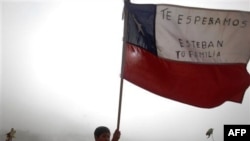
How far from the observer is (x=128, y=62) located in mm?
1466

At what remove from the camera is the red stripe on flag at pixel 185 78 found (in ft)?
4.82

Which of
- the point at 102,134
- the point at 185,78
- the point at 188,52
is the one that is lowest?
the point at 102,134

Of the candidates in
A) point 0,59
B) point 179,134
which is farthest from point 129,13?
point 0,59

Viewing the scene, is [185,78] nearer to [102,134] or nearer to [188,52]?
[188,52]

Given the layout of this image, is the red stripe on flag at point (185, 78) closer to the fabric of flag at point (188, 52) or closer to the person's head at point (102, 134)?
the fabric of flag at point (188, 52)

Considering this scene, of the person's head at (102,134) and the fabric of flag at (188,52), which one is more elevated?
the fabric of flag at (188,52)

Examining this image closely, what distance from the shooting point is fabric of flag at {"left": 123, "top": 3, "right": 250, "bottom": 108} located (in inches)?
56.2

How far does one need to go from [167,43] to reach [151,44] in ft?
0.26

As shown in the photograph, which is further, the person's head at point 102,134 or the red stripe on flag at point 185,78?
the person's head at point 102,134

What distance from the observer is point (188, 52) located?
1465 millimetres

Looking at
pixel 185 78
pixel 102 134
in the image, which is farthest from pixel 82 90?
pixel 185 78

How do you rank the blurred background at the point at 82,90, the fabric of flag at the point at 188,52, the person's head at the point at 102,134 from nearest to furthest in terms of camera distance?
the fabric of flag at the point at 188,52
the person's head at the point at 102,134
the blurred background at the point at 82,90

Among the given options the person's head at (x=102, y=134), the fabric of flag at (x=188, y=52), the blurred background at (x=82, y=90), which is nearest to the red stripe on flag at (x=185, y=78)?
the fabric of flag at (x=188, y=52)

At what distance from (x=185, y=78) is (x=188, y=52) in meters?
0.13
